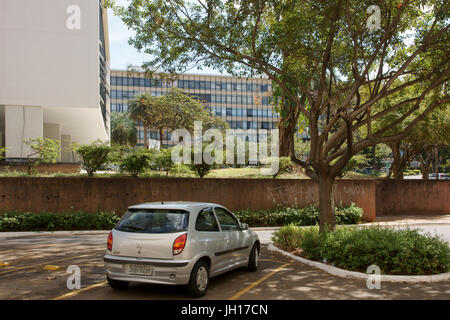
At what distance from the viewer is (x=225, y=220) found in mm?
8578

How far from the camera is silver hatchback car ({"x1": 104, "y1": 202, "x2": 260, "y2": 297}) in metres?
6.74

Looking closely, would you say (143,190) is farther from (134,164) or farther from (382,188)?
(382,188)

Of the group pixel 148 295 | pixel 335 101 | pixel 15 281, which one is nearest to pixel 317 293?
pixel 148 295

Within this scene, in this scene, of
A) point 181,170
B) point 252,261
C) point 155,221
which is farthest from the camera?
point 181,170

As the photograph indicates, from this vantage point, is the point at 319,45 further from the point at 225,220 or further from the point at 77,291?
the point at 77,291

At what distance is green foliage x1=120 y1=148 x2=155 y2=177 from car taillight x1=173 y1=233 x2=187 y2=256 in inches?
563

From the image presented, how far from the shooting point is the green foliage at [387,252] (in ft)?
28.1

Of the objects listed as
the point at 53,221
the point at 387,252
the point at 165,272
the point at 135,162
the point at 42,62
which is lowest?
the point at 53,221

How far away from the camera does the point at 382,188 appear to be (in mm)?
26156

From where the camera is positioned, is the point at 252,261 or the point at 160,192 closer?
the point at 252,261

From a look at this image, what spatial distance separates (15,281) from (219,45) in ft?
27.1

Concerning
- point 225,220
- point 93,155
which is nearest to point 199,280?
point 225,220

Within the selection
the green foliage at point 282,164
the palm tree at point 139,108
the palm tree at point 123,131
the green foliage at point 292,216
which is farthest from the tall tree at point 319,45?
the palm tree at point 123,131

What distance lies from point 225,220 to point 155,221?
1.82 metres
